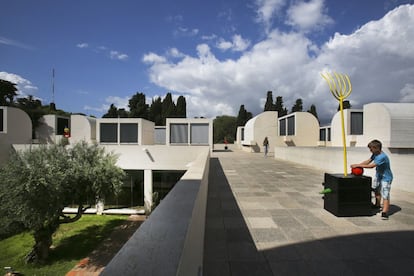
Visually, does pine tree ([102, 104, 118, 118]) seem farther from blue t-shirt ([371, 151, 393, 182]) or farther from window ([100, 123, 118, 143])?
blue t-shirt ([371, 151, 393, 182])

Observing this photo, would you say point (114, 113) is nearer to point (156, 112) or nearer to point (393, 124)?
point (156, 112)

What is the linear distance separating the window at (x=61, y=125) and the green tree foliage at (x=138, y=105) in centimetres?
2316

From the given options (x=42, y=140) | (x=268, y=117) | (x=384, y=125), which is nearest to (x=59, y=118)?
(x=42, y=140)

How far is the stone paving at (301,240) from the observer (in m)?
2.52

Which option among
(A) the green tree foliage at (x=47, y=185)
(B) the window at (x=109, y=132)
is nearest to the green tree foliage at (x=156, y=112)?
(B) the window at (x=109, y=132)

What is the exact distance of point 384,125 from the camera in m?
13.9

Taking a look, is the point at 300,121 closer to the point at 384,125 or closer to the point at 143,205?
the point at 384,125

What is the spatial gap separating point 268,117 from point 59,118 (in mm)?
28114

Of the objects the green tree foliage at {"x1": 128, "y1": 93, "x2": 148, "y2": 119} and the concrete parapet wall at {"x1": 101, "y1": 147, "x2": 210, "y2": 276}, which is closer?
the concrete parapet wall at {"x1": 101, "y1": 147, "x2": 210, "y2": 276}

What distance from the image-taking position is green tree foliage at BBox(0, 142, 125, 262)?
10.5 meters

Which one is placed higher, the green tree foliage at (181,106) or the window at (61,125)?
the green tree foliage at (181,106)

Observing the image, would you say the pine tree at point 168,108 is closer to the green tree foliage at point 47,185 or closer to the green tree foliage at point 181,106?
the green tree foliage at point 181,106

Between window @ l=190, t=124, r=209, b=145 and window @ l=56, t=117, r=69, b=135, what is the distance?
19.3 meters

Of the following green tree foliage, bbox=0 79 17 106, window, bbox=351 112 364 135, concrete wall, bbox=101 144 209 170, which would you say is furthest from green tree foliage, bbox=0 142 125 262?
green tree foliage, bbox=0 79 17 106
